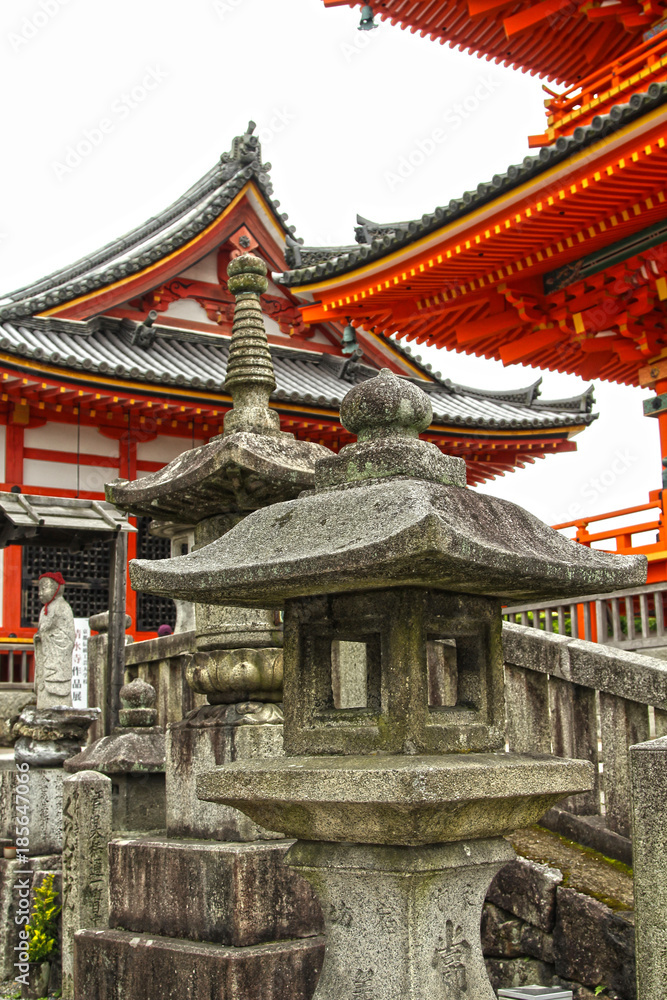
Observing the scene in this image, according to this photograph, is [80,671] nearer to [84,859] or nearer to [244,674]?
[84,859]

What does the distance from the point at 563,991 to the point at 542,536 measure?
228cm

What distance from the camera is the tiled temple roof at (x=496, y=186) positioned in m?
7.77

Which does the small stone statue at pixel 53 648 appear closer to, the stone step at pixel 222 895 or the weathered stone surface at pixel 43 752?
the weathered stone surface at pixel 43 752

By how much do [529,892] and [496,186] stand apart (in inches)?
241

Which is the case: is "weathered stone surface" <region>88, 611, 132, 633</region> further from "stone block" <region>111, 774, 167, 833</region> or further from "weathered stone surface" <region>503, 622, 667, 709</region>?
"weathered stone surface" <region>503, 622, 667, 709</region>

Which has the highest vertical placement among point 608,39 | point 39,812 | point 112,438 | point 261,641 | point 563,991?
point 608,39

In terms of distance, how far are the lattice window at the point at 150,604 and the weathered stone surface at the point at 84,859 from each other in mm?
7574

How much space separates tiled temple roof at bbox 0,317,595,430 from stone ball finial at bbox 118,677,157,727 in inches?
218

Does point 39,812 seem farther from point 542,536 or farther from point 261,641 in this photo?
point 542,536

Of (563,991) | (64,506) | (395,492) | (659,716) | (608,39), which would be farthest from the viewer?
(608,39)

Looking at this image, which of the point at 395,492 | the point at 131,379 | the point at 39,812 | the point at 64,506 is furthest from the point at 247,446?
the point at 131,379

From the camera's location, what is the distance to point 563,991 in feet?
15.4

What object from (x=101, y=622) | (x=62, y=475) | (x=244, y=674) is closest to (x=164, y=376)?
(x=62, y=475)

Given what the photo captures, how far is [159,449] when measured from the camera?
14.4 meters
